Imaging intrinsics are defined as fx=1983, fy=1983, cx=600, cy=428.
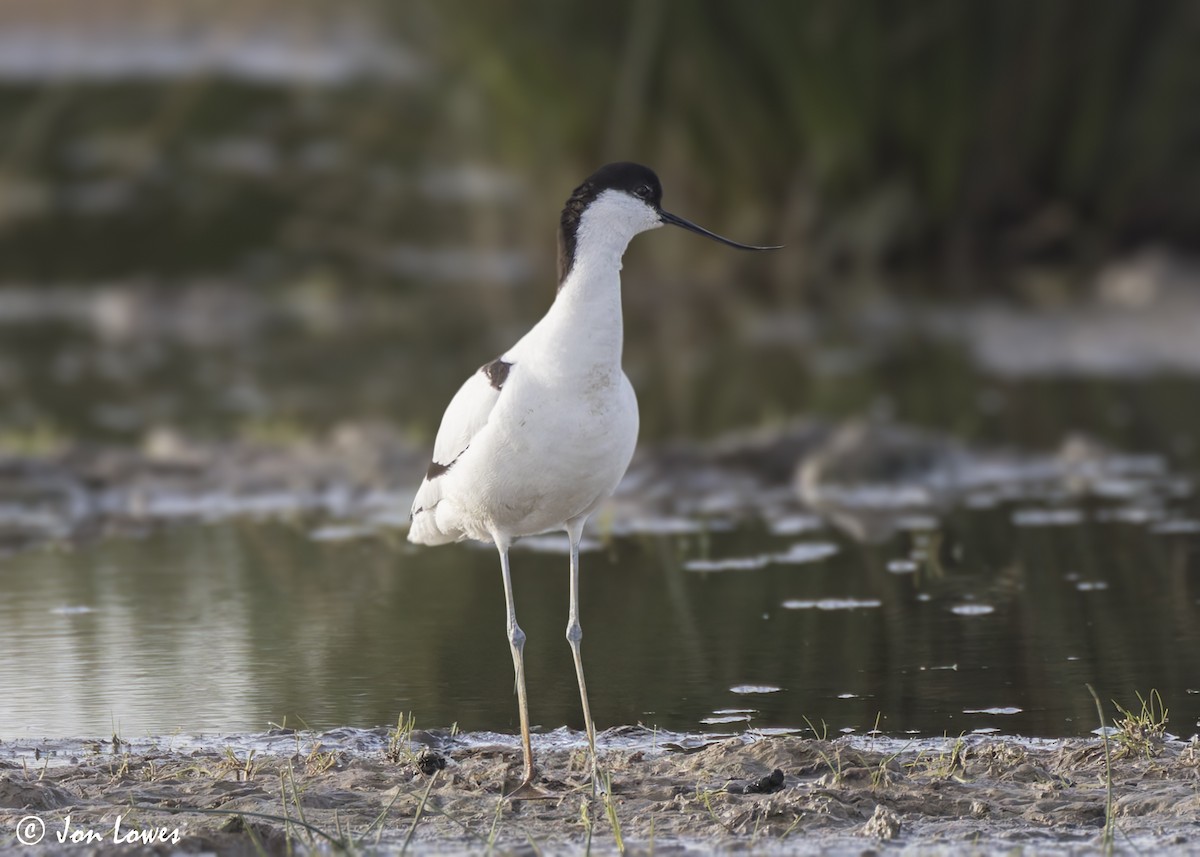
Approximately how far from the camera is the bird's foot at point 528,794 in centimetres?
434

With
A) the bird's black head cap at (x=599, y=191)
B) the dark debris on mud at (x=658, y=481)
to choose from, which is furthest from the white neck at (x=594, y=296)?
the dark debris on mud at (x=658, y=481)

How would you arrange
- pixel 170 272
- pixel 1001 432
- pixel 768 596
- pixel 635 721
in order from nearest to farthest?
pixel 635 721 < pixel 768 596 < pixel 1001 432 < pixel 170 272

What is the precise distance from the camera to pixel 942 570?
6.92 metres

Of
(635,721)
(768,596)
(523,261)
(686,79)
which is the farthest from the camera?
(523,261)

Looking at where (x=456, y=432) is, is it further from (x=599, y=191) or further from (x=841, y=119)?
(x=841, y=119)

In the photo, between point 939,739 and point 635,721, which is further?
point 635,721

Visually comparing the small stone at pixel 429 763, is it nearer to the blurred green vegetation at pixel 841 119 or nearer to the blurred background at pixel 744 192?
the blurred background at pixel 744 192

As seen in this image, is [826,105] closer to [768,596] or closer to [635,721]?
[768,596]

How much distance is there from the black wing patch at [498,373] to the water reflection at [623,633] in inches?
34.8

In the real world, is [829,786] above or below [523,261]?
below

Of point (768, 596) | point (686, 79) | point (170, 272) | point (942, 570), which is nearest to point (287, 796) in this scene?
point (768, 596)

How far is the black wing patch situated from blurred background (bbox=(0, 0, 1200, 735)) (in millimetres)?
913

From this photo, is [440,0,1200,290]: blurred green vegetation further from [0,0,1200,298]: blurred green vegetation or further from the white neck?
the white neck

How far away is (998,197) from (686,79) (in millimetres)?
3214
